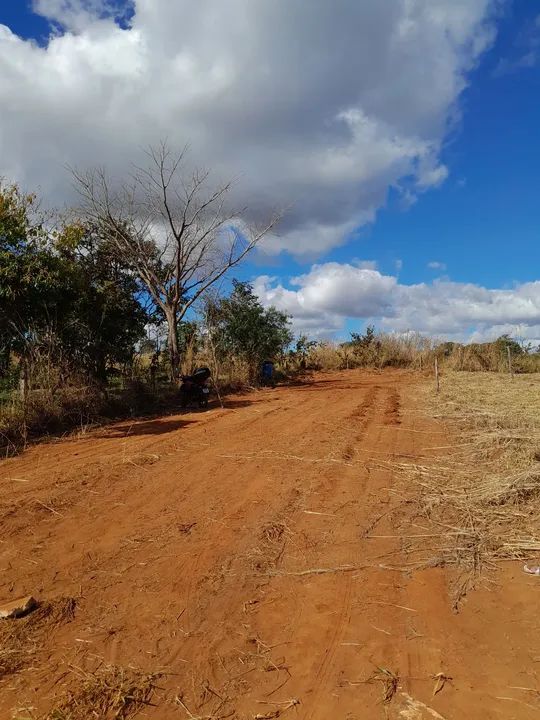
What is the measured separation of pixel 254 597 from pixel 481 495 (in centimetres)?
261

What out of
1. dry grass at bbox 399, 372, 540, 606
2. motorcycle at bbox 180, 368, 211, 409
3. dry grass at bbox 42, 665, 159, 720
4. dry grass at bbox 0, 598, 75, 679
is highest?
motorcycle at bbox 180, 368, 211, 409

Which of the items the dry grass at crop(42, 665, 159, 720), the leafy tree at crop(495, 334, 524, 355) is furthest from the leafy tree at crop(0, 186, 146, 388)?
the leafy tree at crop(495, 334, 524, 355)

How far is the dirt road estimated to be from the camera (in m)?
2.43

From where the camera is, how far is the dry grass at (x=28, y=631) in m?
2.67

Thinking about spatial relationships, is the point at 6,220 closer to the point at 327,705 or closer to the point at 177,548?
the point at 177,548

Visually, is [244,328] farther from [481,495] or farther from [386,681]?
[386,681]

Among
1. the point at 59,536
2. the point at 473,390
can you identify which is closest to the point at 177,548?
the point at 59,536

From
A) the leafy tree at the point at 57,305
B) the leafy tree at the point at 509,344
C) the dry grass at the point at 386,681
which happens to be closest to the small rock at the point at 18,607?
the dry grass at the point at 386,681

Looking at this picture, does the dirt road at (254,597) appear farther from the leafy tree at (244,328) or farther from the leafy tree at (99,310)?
the leafy tree at (244,328)

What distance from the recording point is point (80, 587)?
3422 mm

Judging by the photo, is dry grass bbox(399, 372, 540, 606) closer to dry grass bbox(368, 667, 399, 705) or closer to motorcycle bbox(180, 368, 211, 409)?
dry grass bbox(368, 667, 399, 705)

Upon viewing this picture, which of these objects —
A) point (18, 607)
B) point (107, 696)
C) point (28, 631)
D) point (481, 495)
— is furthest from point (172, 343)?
point (107, 696)

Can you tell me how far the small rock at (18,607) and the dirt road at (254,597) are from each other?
156 millimetres

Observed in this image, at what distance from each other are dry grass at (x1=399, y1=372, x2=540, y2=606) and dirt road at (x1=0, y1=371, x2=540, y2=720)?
0.69 feet
